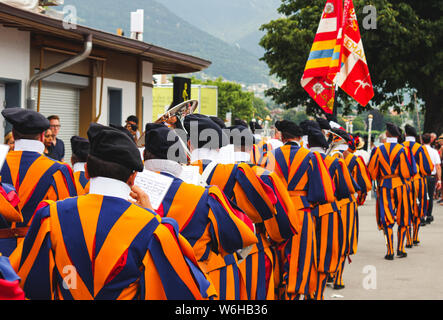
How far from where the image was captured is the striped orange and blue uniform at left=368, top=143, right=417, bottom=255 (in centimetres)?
1095

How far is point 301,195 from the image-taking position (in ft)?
24.6

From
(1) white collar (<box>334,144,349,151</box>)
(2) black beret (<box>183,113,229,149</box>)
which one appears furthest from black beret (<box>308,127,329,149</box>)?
(2) black beret (<box>183,113,229,149</box>)

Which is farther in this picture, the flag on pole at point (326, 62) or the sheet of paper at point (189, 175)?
the flag on pole at point (326, 62)

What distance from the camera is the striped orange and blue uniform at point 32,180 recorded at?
5.23 meters

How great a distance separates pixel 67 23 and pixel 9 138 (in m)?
3.84

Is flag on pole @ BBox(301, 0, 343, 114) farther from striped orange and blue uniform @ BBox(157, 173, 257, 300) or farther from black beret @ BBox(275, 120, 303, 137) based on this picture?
striped orange and blue uniform @ BBox(157, 173, 257, 300)

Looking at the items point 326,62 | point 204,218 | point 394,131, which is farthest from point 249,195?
point 326,62

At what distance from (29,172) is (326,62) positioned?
7.46 m

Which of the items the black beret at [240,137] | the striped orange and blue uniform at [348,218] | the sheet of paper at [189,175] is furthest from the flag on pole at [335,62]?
the sheet of paper at [189,175]

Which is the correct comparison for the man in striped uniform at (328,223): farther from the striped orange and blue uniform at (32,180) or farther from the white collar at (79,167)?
the striped orange and blue uniform at (32,180)

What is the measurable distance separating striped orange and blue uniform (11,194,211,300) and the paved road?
531 cm

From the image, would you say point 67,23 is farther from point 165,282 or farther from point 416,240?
point 165,282

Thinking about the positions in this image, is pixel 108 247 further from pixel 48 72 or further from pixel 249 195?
pixel 48 72

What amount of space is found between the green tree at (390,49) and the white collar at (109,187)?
84.4 ft
